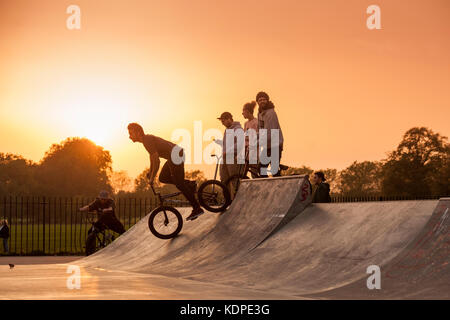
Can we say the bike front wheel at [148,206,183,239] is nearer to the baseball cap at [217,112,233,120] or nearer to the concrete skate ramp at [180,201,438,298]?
the baseball cap at [217,112,233,120]

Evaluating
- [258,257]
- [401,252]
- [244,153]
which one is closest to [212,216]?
[244,153]

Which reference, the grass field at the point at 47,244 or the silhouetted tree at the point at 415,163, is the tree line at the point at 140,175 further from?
the grass field at the point at 47,244

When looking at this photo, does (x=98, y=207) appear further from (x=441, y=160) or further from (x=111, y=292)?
(x=441, y=160)

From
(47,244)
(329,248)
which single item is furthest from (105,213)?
(47,244)

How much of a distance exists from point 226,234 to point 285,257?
7.02ft

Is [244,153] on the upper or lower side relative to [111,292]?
upper

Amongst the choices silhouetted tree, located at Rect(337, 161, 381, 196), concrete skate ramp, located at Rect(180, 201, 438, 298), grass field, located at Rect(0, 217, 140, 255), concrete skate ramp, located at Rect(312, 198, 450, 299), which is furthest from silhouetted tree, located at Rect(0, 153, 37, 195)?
concrete skate ramp, located at Rect(312, 198, 450, 299)

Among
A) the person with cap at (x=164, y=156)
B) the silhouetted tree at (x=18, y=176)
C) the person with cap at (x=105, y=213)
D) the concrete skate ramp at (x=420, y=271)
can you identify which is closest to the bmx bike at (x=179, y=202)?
the person with cap at (x=164, y=156)

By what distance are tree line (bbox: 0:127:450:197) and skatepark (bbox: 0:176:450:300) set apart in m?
53.2

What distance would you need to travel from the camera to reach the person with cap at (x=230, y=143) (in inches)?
460

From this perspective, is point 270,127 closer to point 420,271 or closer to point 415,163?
point 420,271

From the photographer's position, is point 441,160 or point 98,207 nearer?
point 98,207
